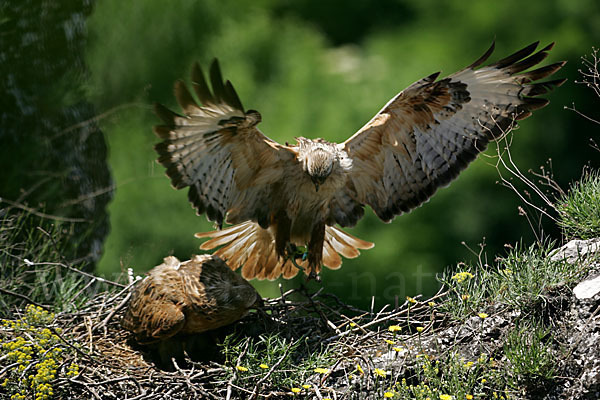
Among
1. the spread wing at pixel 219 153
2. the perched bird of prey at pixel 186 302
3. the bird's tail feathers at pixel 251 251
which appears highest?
the spread wing at pixel 219 153

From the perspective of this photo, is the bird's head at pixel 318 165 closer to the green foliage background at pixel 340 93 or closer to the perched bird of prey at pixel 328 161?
the perched bird of prey at pixel 328 161

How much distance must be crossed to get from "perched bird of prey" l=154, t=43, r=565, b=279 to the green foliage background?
1618 mm

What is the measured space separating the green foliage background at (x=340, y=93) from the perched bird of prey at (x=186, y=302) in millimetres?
2267

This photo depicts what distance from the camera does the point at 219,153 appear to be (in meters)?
3.78

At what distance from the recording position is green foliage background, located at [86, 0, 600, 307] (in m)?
6.16

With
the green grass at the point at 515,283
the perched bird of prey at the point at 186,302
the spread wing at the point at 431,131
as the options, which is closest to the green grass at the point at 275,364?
the perched bird of prey at the point at 186,302

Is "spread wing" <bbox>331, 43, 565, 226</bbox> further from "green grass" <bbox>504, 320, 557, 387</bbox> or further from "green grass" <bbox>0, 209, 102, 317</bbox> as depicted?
"green grass" <bbox>0, 209, 102, 317</bbox>

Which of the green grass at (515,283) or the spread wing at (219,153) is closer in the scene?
the green grass at (515,283)

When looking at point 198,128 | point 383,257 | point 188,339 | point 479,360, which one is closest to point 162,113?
point 198,128

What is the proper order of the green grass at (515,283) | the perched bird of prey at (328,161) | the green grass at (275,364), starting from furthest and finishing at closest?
the perched bird of prey at (328,161) → the green grass at (275,364) → the green grass at (515,283)

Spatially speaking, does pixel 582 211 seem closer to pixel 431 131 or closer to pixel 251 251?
pixel 431 131

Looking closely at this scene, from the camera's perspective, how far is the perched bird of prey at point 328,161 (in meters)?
3.71

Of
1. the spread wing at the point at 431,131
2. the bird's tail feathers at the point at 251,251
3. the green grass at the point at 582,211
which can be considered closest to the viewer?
the green grass at the point at 582,211

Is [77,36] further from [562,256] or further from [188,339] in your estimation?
[562,256]
